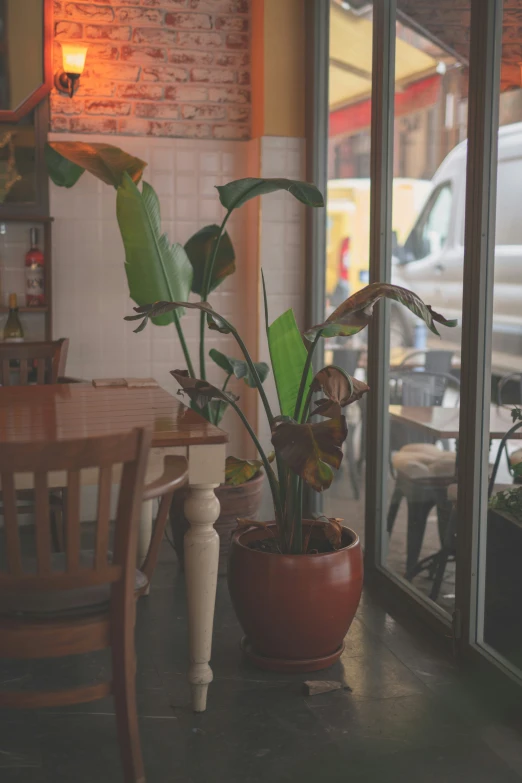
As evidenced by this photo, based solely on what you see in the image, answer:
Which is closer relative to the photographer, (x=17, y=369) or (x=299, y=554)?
(x=299, y=554)

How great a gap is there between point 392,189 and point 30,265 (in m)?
1.93

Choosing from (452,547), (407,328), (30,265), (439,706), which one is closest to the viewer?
(439,706)

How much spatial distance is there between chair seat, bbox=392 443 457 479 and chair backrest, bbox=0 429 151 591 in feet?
4.76

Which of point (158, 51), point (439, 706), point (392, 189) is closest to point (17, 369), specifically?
point (158, 51)

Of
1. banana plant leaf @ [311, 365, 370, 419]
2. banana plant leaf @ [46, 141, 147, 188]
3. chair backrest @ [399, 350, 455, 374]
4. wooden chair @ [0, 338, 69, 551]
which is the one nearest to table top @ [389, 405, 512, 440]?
chair backrest @ [399, 350, 455, 374]

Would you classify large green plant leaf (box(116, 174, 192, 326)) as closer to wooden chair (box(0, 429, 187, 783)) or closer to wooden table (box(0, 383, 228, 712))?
wooden table (box(0, 383, 228, 712))

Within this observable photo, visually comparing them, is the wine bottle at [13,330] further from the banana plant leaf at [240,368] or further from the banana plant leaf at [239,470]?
the banana plant leaf at [239,470]

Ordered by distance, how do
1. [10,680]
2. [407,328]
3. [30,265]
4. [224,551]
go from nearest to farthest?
[10,680] → [407,328] → [224,551] → [30,265]

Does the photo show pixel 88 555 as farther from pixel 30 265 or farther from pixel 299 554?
pixel 30 265

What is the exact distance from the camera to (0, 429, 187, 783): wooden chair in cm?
201

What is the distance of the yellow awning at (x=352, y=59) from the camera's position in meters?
3.62

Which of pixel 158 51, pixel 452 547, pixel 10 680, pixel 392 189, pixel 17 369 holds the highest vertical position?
pixel 158 51

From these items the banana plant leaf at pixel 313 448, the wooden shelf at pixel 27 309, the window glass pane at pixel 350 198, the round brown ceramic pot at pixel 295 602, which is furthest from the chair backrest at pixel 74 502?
the wooden shelf at pixel 27 309

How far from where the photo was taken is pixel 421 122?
11.2 ft
